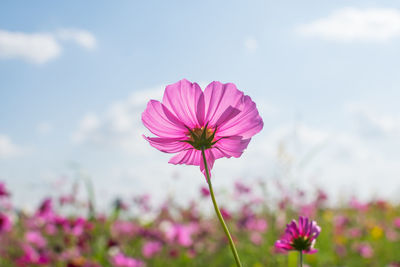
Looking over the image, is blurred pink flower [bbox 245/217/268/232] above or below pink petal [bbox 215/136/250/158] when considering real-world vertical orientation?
above

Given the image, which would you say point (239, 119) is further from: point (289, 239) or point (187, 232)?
point (187, 232)

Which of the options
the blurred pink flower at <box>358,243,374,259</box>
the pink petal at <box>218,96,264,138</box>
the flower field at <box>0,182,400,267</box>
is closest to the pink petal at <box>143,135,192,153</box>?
the pink petal at <box>218,96,264,138</box>

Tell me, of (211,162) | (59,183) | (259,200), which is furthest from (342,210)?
(211,162)

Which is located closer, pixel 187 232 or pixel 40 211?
pixel 40 211

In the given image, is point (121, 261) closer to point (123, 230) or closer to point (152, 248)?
point (152, 248)

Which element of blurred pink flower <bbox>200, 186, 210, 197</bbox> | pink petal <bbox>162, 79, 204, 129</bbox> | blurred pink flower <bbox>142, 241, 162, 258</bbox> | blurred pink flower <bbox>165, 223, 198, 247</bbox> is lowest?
pink petal <bbox>162, 79, 204, 129</bbox>

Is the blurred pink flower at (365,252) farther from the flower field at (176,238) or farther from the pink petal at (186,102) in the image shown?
the pink petal at (186,102)

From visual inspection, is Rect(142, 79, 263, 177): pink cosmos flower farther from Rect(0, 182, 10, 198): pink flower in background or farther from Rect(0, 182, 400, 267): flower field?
Rect(0, 182, 10, 198): pink flower in background
